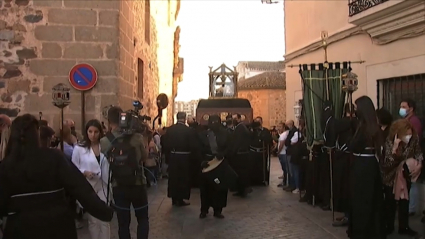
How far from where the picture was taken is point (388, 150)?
23.5 feet

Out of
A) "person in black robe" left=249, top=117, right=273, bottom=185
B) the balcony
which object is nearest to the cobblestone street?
"person in black robe" left=249, top=117, right=273, bottom=185

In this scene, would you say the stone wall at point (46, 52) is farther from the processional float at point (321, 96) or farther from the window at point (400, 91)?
the window at point (400, 91)

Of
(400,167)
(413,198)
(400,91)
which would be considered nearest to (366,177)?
(400,167)

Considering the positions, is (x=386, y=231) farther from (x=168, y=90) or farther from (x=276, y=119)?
(x=276, y=119)

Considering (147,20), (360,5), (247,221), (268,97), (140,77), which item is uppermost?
(147,20)

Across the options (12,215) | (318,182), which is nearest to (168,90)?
(318,182)

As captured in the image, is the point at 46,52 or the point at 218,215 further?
the point at 46,52

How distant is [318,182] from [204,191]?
2.20m

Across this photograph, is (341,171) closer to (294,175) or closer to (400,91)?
(400,91)

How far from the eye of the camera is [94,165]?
5750 millimetres

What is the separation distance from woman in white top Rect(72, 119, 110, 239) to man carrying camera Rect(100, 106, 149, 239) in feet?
0.58

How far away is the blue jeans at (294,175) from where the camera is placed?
1073 cm

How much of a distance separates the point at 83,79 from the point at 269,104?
28106mm

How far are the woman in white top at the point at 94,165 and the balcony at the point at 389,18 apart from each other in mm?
5793
